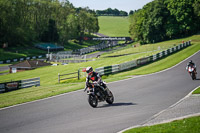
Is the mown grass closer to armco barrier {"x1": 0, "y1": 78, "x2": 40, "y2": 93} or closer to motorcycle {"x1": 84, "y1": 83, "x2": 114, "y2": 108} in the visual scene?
armco barrier {"x1": 0, "y1": 78, "x2": 40, "y2": 93}

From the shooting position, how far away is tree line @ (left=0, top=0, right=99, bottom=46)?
270ft

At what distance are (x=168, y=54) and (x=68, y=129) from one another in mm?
41263

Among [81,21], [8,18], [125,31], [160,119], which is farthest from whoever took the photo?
[125,31]

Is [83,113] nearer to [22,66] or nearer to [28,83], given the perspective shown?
[28,83]

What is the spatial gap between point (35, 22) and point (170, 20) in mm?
61134

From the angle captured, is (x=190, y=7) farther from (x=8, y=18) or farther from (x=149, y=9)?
(x=8, y=18)

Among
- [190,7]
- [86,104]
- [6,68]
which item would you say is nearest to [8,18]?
[6,68]

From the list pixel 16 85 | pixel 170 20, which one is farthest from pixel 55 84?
pixel 170 20

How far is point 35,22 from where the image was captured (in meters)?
107

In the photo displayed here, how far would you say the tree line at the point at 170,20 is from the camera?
3223 inches

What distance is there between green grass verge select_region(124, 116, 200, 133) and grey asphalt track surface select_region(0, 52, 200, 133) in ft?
4.29

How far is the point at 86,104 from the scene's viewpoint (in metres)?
13.6

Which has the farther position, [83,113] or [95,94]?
[95,94]

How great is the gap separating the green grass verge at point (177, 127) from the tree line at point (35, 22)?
81763 millimetres
